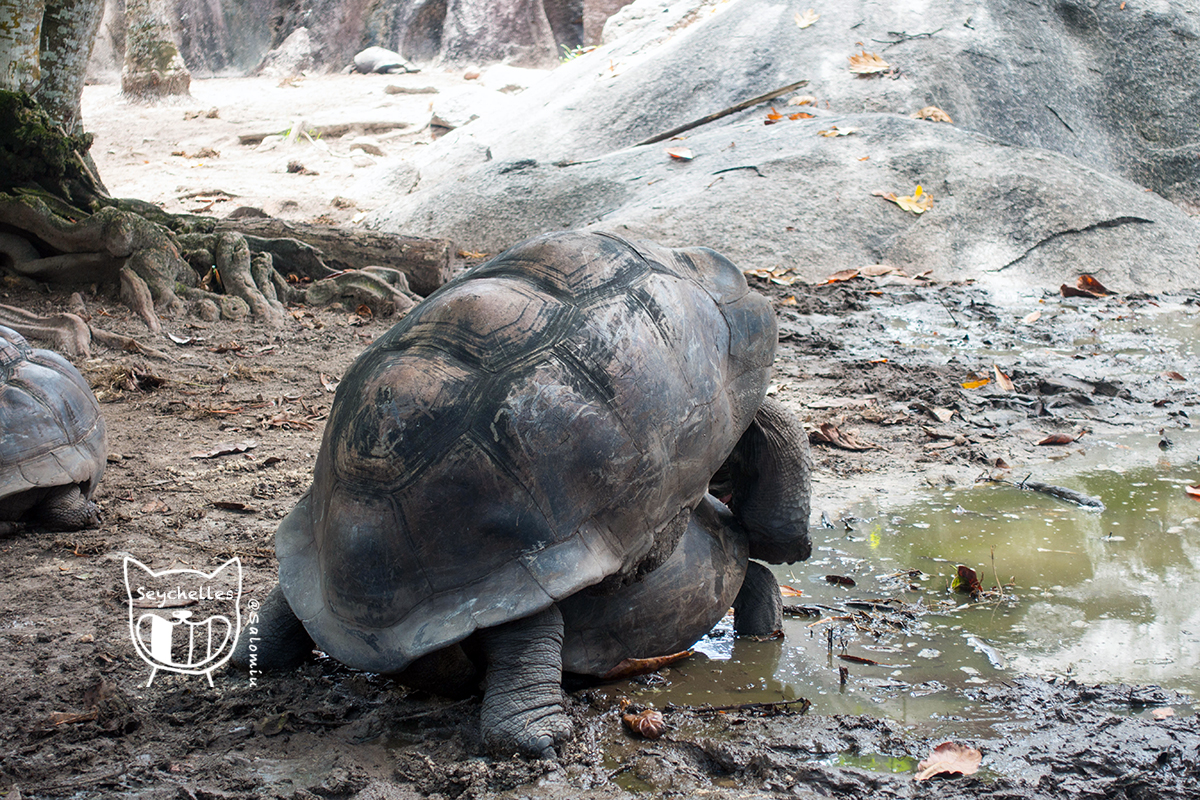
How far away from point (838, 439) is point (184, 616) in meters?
2.89

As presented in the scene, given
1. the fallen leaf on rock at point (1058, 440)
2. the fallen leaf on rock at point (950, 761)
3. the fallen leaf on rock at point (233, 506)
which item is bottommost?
the fallen leaf on rock at point (1058, 440)

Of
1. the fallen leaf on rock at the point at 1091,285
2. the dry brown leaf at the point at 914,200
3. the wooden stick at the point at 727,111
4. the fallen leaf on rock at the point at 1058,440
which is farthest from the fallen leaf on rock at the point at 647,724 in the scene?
the wooden stick at the point at 727,111

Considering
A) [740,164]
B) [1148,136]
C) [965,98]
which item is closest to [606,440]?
[740,164]

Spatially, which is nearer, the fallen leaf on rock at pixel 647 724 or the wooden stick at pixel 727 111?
the fallen leaf on rock at pixel 647 724

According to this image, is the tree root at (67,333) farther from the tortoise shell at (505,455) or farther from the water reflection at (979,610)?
the water reflection at (979,610)

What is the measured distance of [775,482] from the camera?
269 cm

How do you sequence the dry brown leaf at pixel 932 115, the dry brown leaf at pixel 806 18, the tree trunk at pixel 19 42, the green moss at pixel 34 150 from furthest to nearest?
the dry brown leaf at pixel 806 18 → the dry brown leaf at pixel 932 115 → the green moss at pixel 34 150 → the tree trunk at pixel 19 42

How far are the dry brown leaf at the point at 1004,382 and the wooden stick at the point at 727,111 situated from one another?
5255 millimetres

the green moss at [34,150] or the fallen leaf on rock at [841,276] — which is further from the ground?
the green moss at [34,150]

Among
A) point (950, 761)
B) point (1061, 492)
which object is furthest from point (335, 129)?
point (950, 761)

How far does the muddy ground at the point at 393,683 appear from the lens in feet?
6.72

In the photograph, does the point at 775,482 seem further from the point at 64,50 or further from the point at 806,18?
the point at 806,18

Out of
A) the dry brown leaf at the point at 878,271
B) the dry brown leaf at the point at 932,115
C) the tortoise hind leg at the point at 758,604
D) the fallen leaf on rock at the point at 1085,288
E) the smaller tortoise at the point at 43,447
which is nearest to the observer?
the tortoise hind leg at the point at 758,604

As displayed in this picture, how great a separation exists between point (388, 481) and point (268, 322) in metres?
4.92
